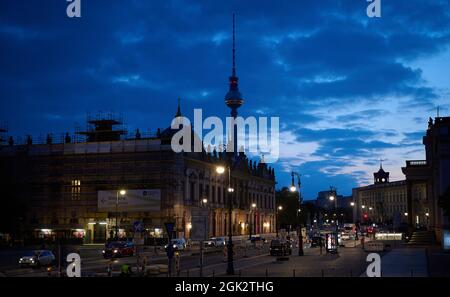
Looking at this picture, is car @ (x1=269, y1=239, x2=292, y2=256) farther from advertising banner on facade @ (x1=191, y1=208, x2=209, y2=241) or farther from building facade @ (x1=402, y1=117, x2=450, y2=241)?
advertising banner on facade @ (x1=191, y1=208, x2=209, y2=241)

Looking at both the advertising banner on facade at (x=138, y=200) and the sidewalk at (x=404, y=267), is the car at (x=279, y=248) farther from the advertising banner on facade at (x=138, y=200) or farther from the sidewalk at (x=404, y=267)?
the advertising banner on facade at (x=138, y=200)

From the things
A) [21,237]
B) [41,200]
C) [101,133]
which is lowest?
[21,237]

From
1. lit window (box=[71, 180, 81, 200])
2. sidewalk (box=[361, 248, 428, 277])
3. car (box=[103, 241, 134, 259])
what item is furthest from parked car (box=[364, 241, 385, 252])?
lit window (box=[71, 180, 81, 200])

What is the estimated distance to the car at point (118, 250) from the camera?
56.3m

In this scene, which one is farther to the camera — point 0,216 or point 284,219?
point 284,219

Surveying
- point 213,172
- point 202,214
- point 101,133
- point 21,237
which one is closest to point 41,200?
point 21,237

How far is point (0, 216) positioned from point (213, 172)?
134 ft

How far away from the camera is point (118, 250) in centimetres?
5722

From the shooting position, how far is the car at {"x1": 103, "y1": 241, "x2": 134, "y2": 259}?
56331 mm

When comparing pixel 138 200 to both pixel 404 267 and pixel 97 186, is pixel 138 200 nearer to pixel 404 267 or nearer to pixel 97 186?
pixel 97 186

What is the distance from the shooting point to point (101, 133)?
101688 millimetres

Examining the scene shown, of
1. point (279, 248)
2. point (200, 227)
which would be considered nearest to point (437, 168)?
point (279, 248)
